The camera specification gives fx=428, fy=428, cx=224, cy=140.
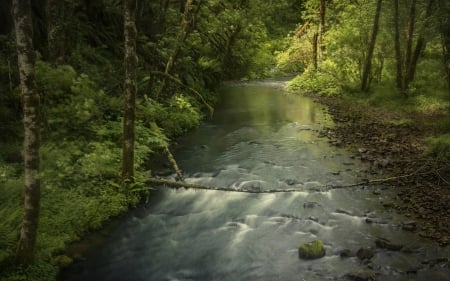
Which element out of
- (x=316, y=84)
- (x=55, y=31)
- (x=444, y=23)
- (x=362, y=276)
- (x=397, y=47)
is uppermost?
(x=444, y=23)

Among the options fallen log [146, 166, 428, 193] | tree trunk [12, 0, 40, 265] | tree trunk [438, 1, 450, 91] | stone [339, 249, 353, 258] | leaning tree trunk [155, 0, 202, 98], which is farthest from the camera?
leaning tree trunk [155, 0, 202, 98]

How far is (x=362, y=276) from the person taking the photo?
796cm

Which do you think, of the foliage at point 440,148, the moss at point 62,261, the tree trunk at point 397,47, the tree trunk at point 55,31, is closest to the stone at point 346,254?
the moss at point 62,261

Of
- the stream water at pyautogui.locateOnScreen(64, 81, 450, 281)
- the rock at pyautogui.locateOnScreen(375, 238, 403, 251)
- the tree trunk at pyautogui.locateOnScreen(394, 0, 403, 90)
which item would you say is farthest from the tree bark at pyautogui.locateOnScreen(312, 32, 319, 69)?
the rock at pyautogui.locateOnScreen(375, 238, 403, 251)

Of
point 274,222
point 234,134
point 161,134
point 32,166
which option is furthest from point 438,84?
point 32,166

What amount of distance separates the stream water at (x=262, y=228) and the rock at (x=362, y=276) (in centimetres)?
11

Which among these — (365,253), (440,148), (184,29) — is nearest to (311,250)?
(365,253)

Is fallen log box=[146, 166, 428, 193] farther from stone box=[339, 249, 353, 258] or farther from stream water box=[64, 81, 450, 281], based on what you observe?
stone box=[339, 249, 353, 258]

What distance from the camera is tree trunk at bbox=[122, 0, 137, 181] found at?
10594 millimetres

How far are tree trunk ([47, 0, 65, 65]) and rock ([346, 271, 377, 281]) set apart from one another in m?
12.4

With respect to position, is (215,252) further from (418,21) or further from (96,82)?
(418,21)

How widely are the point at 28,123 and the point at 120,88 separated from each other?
1125cm

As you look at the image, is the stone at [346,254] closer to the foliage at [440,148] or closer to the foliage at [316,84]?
the foliage at [440,148]

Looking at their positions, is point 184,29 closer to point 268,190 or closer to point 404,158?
point 268,190
